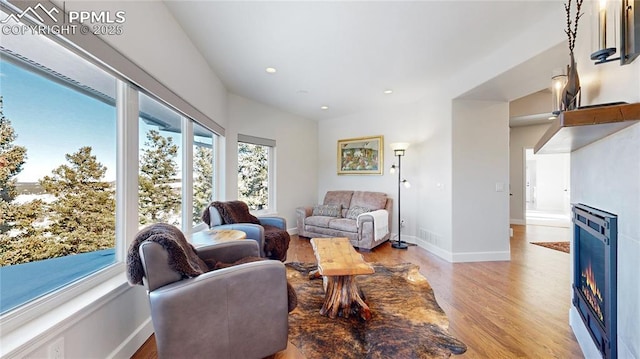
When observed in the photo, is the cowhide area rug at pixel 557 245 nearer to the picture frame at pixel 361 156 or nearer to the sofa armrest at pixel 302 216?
the picture frame at pixel 361 156

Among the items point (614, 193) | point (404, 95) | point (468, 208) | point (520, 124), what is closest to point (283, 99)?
point (404, 95)

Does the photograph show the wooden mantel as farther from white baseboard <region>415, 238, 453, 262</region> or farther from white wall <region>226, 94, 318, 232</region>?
white wall <region>226, 94, 318, 232</region>

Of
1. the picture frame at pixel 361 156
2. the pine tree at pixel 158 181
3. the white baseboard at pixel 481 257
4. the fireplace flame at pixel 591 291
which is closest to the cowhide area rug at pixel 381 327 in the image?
the fireplace flame at pixel 591 291

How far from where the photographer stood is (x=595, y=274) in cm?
149

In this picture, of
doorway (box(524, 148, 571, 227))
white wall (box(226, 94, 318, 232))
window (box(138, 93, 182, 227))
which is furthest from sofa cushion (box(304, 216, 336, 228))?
doorway (box(524, 148, 571, 227))

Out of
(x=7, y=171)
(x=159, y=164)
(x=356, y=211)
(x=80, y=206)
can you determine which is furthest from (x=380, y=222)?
(x=7, y=171)

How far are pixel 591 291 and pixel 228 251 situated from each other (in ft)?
8.17

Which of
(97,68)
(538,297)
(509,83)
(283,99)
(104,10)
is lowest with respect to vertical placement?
(538,297)

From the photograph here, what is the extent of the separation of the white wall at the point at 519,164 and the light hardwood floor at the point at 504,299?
257cm

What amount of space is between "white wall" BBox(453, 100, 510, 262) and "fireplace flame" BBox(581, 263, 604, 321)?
1.82 meters

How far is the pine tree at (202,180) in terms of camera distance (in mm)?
3234

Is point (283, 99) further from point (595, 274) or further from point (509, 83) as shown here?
point (595, 274)

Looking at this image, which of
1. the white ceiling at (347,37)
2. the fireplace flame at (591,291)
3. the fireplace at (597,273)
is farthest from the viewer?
the white ceiling at (347,37)

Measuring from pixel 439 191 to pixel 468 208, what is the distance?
47 cm
